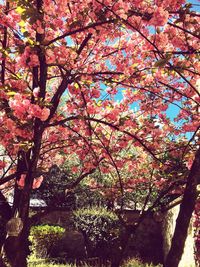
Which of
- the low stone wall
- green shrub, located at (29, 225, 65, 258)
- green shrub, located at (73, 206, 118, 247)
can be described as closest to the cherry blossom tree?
the low stone wall

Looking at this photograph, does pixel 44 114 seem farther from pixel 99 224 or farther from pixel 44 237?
pixel 44 237

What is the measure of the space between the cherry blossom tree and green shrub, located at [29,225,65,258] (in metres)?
6.18

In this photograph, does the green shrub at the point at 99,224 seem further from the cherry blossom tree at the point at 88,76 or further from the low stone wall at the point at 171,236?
the cherry blossom tree at the point at 88,76

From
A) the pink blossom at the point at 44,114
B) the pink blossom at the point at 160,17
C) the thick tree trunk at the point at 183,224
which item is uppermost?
the pink blossom at the point at 160,17

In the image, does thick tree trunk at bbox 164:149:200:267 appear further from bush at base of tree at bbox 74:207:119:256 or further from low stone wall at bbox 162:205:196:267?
bush at base of tree at bbox 74:207:119:256

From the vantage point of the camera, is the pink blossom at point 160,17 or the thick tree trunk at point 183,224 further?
the pink blossom at point 160,17

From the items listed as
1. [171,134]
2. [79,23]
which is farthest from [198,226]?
[79,23]

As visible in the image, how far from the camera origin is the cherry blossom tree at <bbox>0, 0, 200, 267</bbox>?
3902 millimetres

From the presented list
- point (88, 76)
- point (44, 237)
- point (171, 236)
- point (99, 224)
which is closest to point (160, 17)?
point (88, 76)

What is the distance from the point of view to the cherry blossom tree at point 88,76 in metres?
3.90

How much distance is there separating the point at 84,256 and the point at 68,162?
3.89 meters

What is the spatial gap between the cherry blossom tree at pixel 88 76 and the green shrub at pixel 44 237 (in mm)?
6181

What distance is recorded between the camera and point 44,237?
13.6m

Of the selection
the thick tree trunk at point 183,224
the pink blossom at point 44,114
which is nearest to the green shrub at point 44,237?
the pink blossom at point 44,114
